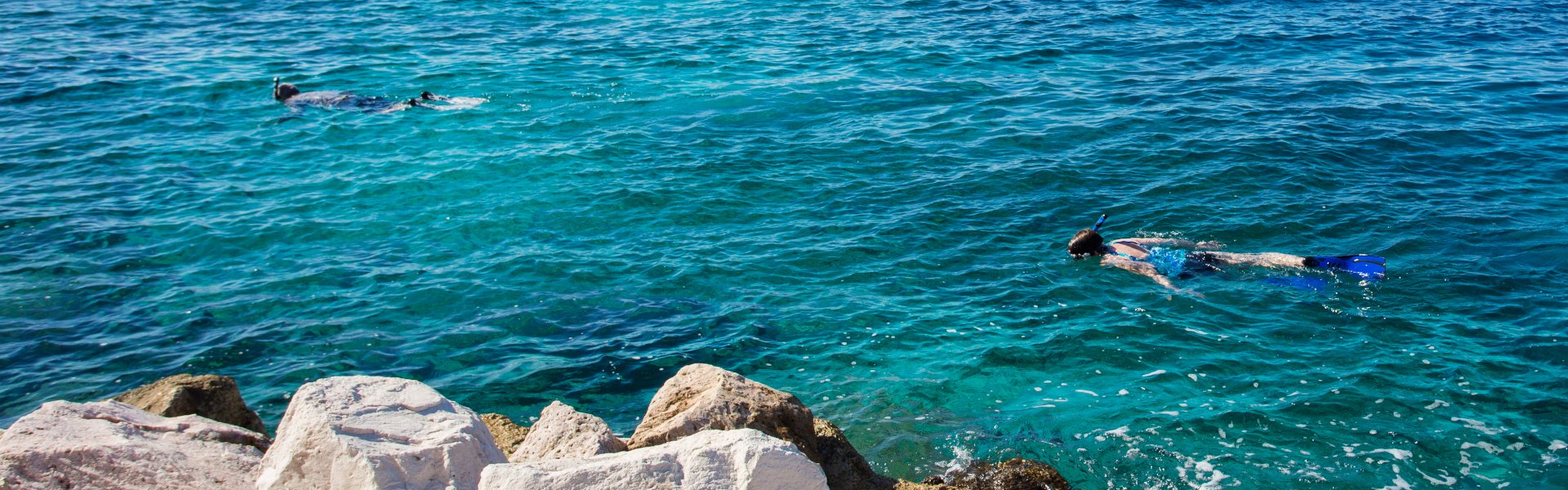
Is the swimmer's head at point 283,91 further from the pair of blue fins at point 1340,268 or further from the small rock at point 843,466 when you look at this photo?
the pair of blue fins at point 1340,268

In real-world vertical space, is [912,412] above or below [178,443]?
below

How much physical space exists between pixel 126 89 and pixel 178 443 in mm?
14969

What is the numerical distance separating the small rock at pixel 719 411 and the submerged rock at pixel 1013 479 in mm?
1108

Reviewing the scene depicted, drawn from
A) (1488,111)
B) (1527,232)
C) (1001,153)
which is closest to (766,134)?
(1001,153)

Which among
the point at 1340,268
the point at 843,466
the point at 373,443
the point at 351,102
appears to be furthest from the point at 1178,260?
the point at 351,102

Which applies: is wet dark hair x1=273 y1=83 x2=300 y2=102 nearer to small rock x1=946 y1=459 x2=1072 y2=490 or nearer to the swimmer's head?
the swimmer's head

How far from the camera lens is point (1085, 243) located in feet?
35.0

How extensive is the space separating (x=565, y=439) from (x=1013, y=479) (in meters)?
2.82

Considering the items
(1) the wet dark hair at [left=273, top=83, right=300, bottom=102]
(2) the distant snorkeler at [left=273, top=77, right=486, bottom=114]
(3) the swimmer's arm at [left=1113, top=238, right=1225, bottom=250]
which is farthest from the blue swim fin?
(1) the wet dark hair at [left=273, top=83, right=300, bottom=102]

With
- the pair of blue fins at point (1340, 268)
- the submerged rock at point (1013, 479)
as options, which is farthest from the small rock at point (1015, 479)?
the pair of blue fins at point (1340, 268)

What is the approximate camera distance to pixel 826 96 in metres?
17.0

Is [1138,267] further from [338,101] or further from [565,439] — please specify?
[338,101]

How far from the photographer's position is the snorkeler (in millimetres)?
16812

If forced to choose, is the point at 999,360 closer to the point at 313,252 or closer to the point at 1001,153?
the point at 1001,153
